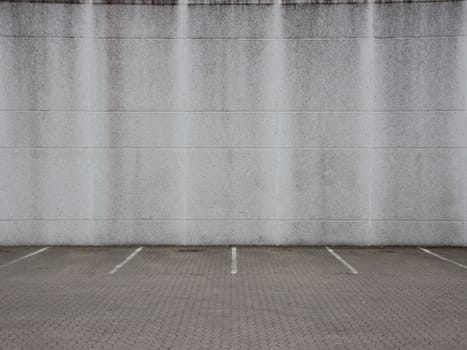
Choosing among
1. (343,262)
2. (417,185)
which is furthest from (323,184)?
(417,185)

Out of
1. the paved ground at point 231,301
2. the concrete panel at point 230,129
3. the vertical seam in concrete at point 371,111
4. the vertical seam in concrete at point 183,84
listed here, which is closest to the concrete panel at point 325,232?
the vertical seam in concrete at point 371,111

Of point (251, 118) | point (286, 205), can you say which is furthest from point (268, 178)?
point (251, 118)

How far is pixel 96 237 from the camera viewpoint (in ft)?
39.8

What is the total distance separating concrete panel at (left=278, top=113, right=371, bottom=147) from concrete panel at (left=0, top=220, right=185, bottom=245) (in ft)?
14.9

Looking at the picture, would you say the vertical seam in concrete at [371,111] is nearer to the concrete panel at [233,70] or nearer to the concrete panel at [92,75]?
the concrete panel at [233,70]

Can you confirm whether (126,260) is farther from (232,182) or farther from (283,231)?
(283,231)

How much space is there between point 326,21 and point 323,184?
4.82 meters

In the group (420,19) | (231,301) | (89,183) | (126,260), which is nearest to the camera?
(231,301)

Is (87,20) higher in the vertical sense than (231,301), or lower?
higher

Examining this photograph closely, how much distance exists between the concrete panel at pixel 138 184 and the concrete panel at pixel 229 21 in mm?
3696

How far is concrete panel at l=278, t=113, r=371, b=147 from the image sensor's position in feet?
39.3

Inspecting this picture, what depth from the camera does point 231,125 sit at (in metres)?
12.0

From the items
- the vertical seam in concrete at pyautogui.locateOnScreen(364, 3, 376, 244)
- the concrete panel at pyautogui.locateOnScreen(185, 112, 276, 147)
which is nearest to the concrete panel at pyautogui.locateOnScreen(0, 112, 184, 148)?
the concrete panel at pyautogui.locateOnScreen(185, 112, 276, 147)

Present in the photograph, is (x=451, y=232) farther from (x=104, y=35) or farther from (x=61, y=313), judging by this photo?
(x=104, y=35)
